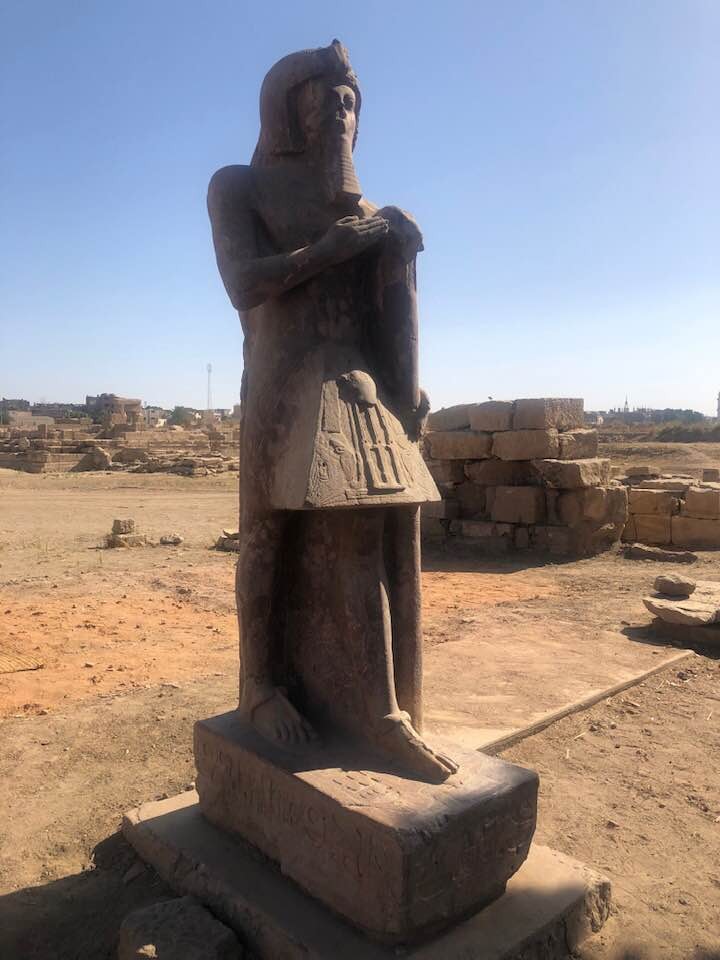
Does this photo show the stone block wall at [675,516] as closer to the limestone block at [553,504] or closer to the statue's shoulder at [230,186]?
the limestone block at [553,504]

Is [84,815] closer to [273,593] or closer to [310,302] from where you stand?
[273,593]

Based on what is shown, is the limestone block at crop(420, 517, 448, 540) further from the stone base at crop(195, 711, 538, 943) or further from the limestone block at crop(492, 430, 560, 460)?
the stone base at crop(195, 711, 538, 943)

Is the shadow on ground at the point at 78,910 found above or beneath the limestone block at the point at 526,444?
beneath

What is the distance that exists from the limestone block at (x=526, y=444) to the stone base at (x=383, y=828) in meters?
7.49

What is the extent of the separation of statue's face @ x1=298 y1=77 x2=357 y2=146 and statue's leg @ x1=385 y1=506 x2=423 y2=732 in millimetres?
1270

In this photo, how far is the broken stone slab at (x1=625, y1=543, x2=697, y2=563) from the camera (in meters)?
9.20

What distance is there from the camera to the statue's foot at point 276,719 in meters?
2.52

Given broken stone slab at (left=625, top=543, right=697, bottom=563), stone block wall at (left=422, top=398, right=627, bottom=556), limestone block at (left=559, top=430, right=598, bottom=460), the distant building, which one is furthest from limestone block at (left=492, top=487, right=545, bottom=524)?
the distant building

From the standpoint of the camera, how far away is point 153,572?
851cm

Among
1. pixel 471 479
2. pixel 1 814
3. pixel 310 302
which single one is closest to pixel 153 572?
pixel 471 479

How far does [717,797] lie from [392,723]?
1.88 m

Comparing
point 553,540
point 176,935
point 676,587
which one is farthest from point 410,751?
point 553,540

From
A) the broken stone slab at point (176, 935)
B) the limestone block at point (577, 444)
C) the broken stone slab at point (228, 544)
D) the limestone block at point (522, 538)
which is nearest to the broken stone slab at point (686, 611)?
the limestone block at point (522, 538)

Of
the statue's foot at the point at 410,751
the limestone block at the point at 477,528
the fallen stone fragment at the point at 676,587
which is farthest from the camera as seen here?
the limestone block at the point at 477,528
